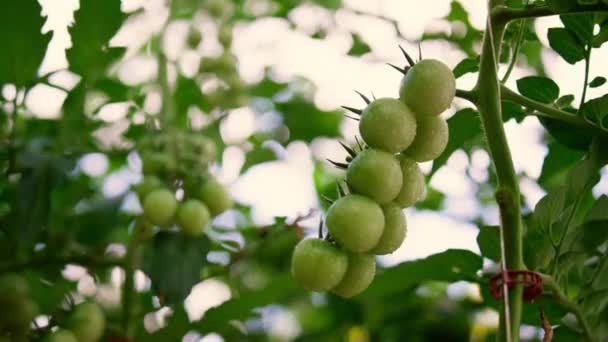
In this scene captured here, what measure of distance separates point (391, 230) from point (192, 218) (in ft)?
1.60

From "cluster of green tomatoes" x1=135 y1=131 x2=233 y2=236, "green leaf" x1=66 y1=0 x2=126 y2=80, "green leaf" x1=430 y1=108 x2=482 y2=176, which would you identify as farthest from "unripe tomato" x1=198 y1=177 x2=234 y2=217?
"green leaf" x1=430 y1=108 x2=482 y2=176

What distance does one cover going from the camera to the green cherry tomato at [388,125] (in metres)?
0.57

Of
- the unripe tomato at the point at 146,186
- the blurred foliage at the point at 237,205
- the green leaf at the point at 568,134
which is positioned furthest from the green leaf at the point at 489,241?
the unripe tomato at the point at 146,186

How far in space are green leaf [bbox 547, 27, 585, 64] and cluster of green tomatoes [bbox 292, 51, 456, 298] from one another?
0.15 meters

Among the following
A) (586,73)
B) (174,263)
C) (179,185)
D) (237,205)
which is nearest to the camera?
(586,73)

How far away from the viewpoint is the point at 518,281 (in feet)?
1.73

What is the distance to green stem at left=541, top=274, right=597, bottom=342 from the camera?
2.03 ft

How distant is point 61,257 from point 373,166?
1.91 feet

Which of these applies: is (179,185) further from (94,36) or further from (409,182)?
(409,182)

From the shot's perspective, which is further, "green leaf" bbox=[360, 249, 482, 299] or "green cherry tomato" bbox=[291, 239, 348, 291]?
"green leaf" bbox=[360, 249, 482, 299]

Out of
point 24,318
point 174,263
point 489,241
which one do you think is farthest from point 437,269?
point 24,318

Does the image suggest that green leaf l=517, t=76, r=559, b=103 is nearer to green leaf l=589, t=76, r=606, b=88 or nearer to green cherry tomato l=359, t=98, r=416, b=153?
green leaf l=589, t=76, r=606, b=88

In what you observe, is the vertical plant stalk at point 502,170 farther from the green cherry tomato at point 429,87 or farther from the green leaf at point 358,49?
the green leaf at point 358,49

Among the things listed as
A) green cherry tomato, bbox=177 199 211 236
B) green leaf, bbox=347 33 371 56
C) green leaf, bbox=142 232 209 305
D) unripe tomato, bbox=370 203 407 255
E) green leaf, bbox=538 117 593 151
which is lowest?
green leaf, bbox=142 232 209 305
